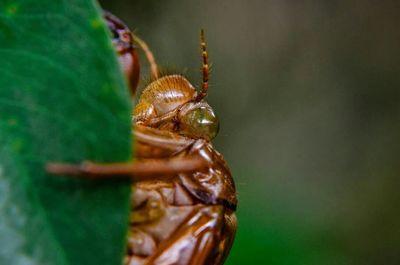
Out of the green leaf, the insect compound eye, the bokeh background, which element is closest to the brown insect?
the insect compound eye

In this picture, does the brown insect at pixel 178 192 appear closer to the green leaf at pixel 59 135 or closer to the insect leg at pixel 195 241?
the insect leg at pixel 195 241

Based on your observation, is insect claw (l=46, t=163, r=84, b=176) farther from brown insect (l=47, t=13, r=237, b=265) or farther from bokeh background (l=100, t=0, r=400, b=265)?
bokeh background (l=100, t=0, r=400, b=265)

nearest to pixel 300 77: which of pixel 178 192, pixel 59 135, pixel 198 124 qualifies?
pixel 198 124

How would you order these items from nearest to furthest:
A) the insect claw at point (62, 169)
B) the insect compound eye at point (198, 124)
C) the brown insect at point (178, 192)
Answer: the insect claw at point (62, 169)
the brown insect at point (178, 192)
the insect compound eye at point (198, 124)

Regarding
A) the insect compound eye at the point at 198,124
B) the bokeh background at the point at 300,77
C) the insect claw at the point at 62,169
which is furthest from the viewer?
the bokeh background at the point at 300,77

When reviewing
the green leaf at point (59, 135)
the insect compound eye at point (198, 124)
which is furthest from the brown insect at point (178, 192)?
the green leaf at point (59, 135)

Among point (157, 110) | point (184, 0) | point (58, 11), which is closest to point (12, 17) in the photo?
point (58, 11)
